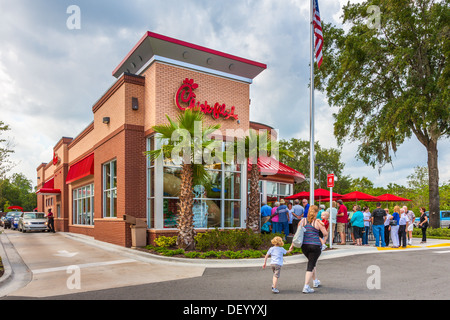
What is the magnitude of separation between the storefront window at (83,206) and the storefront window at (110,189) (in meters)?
4.47

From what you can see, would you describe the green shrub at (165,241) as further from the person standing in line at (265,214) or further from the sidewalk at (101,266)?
the person standing in line at (265,214)

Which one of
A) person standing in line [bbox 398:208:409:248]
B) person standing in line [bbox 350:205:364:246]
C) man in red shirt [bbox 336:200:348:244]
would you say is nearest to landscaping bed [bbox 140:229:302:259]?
man in red shirt [bbox 336:200:348:244]

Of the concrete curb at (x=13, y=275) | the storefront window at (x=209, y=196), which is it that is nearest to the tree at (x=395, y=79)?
the storefront window at (x=209, y=196)

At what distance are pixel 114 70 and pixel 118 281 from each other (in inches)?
506

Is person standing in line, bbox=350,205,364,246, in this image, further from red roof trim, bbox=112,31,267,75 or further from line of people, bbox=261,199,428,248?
red roof trim, bbox=112,31,267,75

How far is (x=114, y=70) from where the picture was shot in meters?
18.7

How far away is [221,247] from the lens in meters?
13.1

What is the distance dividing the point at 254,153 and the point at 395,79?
1544cm

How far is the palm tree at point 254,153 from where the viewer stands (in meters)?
15.5

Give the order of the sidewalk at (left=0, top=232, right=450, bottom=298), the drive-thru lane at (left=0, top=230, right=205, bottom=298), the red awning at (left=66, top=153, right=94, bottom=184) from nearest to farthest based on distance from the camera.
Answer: the drive-thru lane at (left=0, top=230, right=205, bottom=298) < the sidewalk at (left=0, top=232, right=450, bottom=298) < the red awning at (left=66, top=153, right=94, bottom=184)

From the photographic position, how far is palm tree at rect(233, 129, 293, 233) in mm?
15500

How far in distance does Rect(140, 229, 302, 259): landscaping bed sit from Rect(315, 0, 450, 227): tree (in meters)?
13.9
